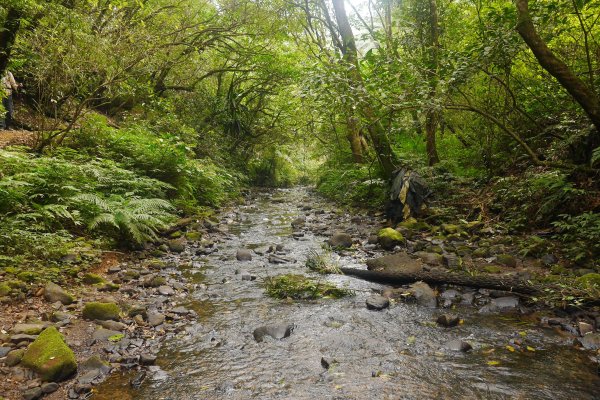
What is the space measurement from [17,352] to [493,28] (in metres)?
8.51

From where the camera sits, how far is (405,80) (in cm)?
788

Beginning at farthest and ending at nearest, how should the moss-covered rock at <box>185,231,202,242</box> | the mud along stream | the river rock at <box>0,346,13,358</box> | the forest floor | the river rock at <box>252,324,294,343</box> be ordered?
the moss-covered rock at <box>185,231,202,242</box>, the forest floor, the river rock at <box>252,324,294,343</box>, the river rock at <box>0,346,13,358</box>, the mud along stream

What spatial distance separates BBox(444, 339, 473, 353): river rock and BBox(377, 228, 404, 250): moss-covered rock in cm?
391

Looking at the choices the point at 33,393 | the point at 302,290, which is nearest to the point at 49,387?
the point at 33,393

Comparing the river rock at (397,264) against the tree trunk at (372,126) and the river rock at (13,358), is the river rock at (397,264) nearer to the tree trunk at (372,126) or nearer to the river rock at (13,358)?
the tree trunk at (372,126)

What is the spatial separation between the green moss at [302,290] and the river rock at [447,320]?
1453mm

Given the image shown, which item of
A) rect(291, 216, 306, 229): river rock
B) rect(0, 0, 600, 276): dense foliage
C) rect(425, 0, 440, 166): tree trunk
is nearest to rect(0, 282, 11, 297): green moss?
rect(0, 0, 600, 276): dense foliage

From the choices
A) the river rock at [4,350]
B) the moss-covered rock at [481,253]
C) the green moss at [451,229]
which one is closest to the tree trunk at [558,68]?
the moss-covered rock at [481,253]

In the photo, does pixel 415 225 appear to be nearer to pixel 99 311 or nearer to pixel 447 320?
pixel 447 320

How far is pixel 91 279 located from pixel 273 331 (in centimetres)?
308

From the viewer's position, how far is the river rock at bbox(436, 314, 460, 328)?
14.7 ft

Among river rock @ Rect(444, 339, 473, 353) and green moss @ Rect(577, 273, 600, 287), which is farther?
green moss @ Rect(577, 273, 600, 287)

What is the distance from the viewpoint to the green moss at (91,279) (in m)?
5.55

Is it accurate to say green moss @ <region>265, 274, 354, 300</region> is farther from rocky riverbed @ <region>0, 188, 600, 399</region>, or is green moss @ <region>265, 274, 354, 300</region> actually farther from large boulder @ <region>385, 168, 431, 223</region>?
large boulder @ <region>385, 168, 431, 223</region>
